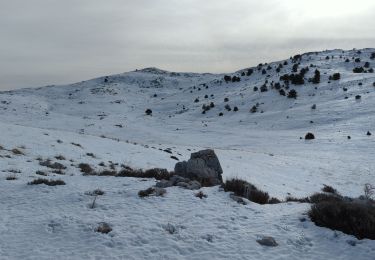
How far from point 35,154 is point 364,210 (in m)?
15.5

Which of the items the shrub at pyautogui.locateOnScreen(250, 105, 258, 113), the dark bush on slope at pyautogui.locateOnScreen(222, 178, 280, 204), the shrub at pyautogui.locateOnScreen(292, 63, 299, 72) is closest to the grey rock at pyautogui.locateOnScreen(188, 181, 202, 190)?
the dark bush on slope at pyautogui.locateOnScreen(222, 178, 280, 204)

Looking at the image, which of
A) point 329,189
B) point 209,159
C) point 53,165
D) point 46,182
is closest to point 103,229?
point 46,182

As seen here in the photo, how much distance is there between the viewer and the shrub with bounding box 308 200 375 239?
9000 millimetres

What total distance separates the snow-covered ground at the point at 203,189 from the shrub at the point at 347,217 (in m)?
0.25

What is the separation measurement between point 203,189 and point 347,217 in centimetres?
476

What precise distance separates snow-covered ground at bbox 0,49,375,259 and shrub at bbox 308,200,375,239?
0.25m

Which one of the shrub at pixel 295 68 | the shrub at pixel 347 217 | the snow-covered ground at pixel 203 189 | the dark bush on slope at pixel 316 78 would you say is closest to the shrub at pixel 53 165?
the snow-covered ground at pixel 203 189

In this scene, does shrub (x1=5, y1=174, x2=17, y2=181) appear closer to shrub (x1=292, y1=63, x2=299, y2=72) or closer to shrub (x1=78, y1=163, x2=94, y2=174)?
shrub (x1=78, y1=163, x2=94, y2=174)

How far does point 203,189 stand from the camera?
1312cm

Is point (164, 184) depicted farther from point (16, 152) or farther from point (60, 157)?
point (16, 152)

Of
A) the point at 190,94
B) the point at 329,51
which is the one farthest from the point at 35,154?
the point at 329,51

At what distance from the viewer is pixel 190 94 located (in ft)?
259

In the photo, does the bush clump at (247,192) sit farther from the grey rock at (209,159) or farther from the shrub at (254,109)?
the shrub at (254,109)

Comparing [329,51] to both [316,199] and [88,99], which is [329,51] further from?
[316,199]
